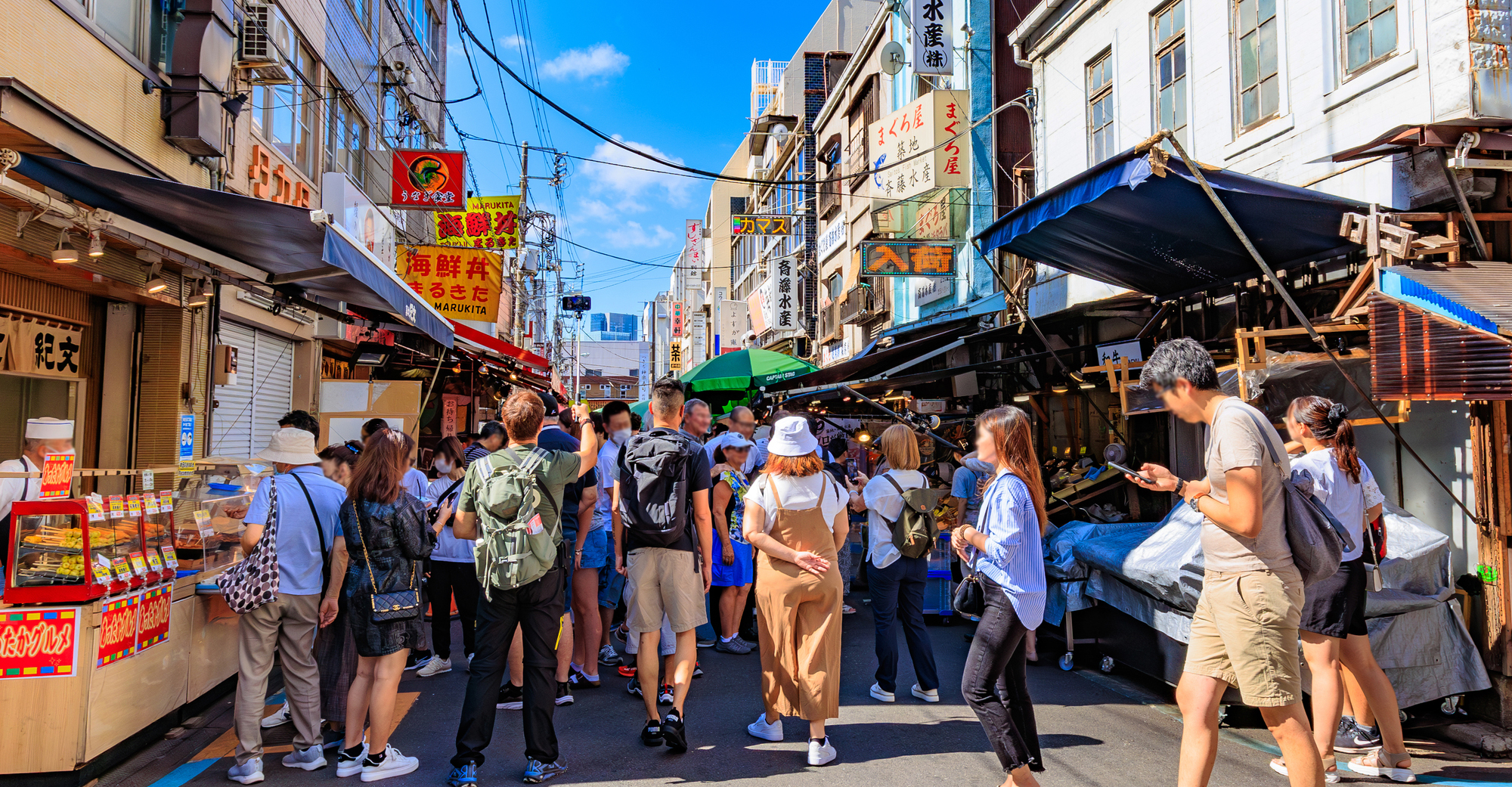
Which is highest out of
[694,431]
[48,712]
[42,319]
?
[42,319]

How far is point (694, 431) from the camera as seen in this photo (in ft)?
22.3

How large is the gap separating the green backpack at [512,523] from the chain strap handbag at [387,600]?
Result: 52cm

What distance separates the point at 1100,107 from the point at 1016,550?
882 centimetres

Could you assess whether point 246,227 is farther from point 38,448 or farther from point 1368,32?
point 1368,32

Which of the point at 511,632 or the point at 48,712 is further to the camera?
the point at 511,632

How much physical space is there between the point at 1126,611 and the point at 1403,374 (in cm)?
237

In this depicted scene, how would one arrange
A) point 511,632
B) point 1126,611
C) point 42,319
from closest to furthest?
point 511,632
point 1126,611
point 42,319

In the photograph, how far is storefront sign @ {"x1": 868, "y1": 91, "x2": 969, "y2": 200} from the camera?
642 inches

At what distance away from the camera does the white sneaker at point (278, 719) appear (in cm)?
556

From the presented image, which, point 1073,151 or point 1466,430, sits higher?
point 1073,151

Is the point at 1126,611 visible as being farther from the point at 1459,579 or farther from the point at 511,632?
the point at 511,632

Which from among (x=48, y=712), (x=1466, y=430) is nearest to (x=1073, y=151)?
(x=1466, y=430)

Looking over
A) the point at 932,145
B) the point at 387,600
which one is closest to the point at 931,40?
the point at 932,145

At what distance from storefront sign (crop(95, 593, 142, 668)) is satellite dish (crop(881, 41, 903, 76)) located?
16264 mm
